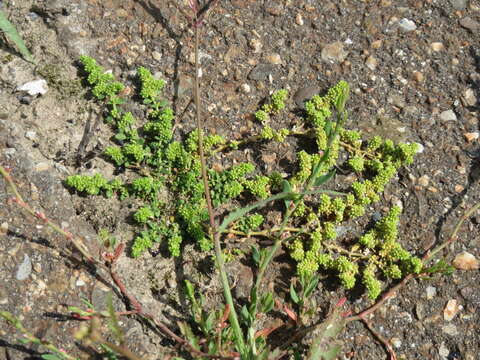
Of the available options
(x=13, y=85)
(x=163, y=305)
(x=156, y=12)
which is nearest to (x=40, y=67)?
(x=13, y=85)

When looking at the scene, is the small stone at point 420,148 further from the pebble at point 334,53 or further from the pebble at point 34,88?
the pebble at point 34,88

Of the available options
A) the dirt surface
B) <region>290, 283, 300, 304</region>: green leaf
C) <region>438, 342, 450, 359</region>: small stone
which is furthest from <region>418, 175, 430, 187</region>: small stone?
<region>290, 283, 300, 304</region>: green leaf

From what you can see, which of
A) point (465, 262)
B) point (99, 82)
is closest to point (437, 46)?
point (465, 262)

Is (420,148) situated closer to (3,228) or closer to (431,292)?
(431,292)

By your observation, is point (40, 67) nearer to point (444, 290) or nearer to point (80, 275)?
point (80, 275)

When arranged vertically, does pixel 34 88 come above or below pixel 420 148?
above
